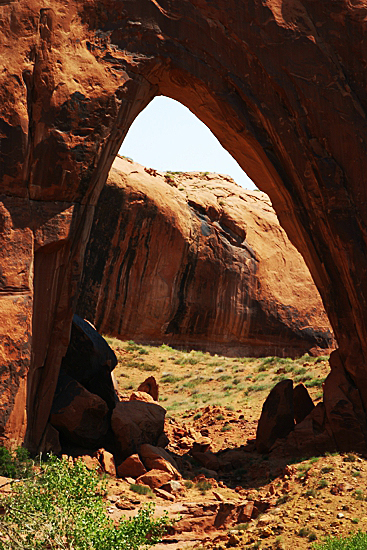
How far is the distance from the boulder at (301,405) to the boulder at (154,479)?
4.79 metres

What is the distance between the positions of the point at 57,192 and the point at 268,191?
18.9ft

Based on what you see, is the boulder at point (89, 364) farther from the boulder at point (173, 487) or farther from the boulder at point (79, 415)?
the boulder at point (173, 487)

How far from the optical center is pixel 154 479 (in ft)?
44.0

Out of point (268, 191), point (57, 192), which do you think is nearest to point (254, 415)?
point (268, 191)

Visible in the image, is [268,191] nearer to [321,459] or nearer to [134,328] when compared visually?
[321,459]

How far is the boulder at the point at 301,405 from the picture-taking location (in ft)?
55.8

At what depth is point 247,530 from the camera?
10.7m

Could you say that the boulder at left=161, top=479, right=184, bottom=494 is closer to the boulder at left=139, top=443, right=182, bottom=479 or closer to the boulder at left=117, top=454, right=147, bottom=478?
the boulder at left=139, top=443, right=182, bottom=479

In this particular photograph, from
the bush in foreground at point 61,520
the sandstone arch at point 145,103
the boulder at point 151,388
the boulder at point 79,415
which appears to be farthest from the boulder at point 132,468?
the boulder at point 151,388


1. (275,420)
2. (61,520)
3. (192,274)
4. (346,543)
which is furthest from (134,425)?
(192,274)

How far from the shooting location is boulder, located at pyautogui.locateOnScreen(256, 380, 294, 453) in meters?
16.4

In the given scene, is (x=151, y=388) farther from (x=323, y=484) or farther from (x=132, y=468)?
(x=323, y=484)

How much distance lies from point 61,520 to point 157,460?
667 cm

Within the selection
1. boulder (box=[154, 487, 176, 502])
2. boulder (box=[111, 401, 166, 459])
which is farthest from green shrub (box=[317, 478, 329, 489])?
boulder (box=[111, 401, 166, 459])
